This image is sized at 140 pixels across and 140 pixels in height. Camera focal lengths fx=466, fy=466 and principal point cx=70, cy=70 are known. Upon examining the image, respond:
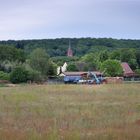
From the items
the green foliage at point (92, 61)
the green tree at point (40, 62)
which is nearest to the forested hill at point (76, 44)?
the green foliage at point (92, 61)

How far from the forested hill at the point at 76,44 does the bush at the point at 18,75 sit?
99004mm

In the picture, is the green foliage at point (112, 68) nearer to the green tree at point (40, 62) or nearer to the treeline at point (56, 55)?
the treeline at point (56, 55)

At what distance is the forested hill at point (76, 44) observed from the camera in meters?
179

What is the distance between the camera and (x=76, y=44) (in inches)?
7662

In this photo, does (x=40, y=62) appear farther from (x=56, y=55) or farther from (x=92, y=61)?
(x=56, y=55)

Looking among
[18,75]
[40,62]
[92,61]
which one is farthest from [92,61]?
[18,75]

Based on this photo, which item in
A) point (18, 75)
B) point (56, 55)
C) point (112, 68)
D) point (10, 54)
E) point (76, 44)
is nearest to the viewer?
point (18, 75)

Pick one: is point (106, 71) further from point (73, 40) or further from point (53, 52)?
point (73, 40)

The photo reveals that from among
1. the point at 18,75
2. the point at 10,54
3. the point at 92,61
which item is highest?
the point at 10,54

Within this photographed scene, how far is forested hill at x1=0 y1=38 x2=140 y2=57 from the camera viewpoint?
178688mm

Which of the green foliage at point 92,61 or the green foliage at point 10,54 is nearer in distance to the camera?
the green foliage at point 10,54

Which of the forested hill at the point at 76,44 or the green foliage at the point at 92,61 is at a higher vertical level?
the forested hill at the point at 76,44

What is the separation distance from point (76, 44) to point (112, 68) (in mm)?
95648

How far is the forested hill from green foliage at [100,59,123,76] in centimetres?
7299
